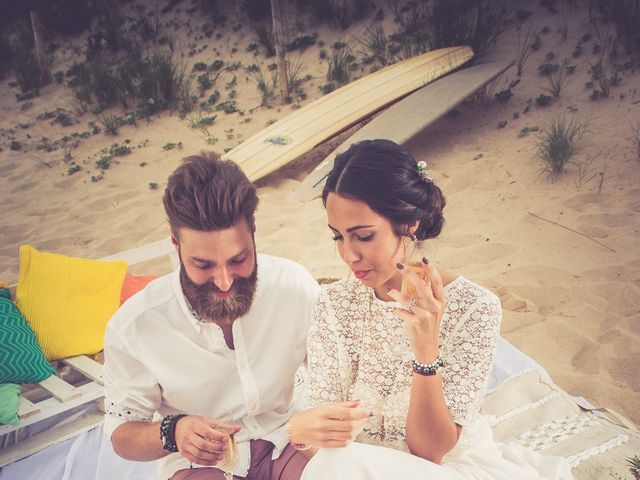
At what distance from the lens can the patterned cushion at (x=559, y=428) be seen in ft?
7.46

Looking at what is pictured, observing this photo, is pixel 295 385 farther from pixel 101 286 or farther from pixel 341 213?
pixel 101 286

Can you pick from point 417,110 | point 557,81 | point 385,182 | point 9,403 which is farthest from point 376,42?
point 9,403

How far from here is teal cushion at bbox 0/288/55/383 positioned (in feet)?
9.28

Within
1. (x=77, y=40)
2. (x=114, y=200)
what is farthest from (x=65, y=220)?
(x=77, y=40)

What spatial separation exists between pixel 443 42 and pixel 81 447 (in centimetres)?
629

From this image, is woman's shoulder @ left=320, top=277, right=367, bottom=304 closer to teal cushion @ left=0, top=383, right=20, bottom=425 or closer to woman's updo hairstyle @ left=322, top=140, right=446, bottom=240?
woman's updo hairstyle @ left=322, top=140, right=446, bottom=240

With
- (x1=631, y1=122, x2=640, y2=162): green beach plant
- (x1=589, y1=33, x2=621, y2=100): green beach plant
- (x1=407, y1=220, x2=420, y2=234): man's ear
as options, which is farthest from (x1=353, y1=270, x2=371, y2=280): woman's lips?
(x1=589, y1=33, x2=621, y2=100): green beach plant

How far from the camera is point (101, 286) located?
3.45 metres

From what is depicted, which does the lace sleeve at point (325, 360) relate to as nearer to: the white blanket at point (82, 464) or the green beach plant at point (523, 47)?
the white blanket at point (82, 464)

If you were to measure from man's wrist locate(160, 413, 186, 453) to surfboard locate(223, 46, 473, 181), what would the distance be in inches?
158

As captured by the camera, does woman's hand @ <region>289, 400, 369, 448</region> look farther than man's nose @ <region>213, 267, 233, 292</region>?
No

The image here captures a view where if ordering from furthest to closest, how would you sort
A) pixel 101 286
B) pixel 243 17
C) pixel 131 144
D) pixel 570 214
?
pixel 243 17 → pixel 131 144 → pixel 570 214 → pixel 101 286

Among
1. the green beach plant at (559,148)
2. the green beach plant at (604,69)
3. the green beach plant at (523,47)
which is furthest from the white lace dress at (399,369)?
the green beach plant at (523,47)

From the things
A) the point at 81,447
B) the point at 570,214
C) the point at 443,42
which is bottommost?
the point at 81,447
